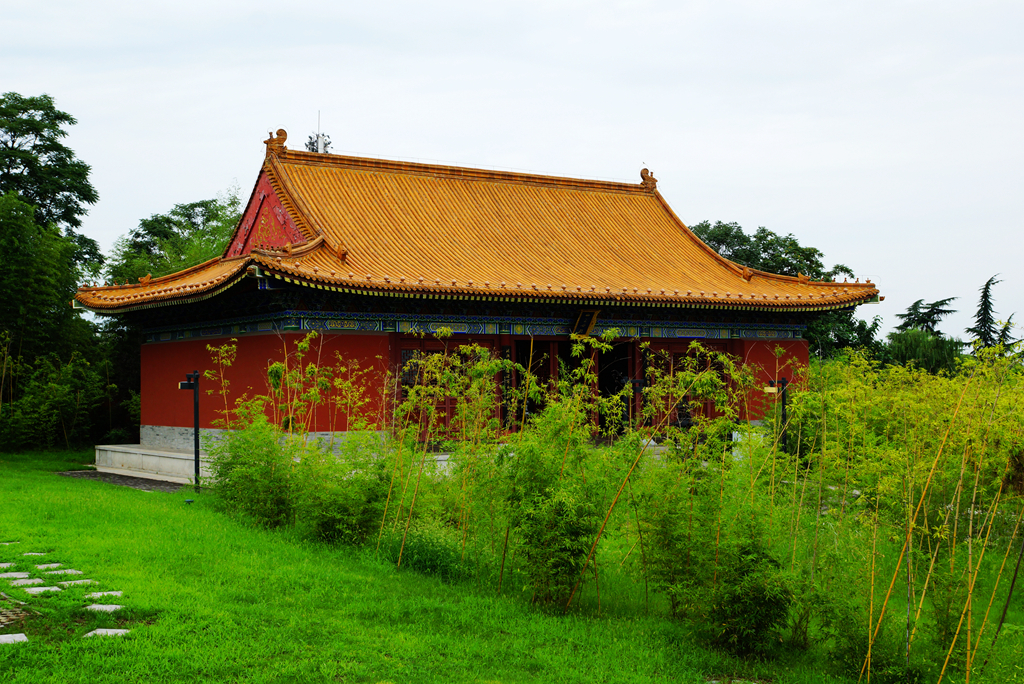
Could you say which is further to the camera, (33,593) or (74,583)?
(74,583)

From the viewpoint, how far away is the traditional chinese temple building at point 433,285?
1304 cm

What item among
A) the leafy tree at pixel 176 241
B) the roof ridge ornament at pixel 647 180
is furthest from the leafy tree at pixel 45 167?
the roof ridge ornament at pixel 647 180

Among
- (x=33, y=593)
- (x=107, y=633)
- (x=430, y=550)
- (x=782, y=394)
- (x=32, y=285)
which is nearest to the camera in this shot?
(x=107, y=633)

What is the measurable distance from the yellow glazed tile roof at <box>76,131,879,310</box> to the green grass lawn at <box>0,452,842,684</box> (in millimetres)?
5892

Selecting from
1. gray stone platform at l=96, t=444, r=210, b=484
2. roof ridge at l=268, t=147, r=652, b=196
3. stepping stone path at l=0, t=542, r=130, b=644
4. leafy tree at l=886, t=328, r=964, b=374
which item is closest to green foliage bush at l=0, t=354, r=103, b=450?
gray stone platform at l=96, t=444, r=210, b=484

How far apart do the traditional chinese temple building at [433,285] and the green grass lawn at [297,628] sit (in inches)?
231

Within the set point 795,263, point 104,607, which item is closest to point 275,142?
point 104,607

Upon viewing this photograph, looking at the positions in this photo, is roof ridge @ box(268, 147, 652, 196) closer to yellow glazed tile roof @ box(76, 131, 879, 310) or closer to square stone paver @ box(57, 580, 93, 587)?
yellow glazed tile roof @ box(76, 131, 879, 310)

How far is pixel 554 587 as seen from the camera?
577cm

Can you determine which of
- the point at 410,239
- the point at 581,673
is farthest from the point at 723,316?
the point at 581,673

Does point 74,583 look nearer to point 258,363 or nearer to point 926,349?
point 258,363

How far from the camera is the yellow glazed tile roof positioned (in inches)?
527

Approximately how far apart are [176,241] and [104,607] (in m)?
21.7

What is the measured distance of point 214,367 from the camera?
14.2 meters
